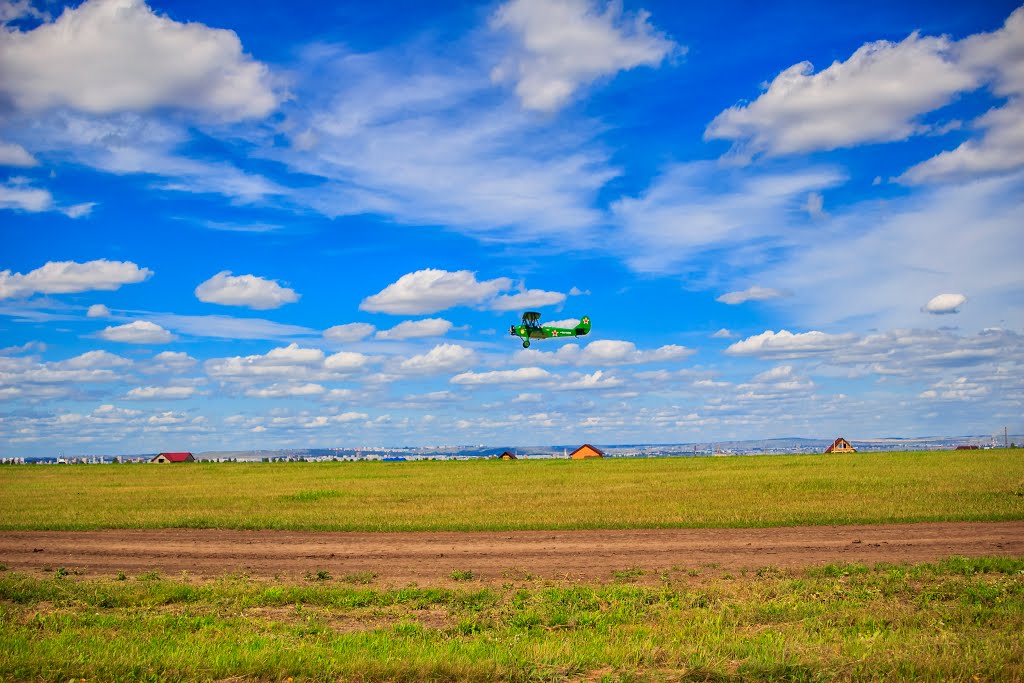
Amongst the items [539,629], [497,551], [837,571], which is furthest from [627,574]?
[539,629]

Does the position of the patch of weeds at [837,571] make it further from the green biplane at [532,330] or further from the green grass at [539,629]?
the green biplane at [532,330]

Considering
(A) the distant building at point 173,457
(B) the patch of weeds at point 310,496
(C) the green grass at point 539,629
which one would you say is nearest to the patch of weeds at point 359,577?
(C) the green grass at point 539,629

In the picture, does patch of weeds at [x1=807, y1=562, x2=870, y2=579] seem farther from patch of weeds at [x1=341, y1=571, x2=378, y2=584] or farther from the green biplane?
the green biplane

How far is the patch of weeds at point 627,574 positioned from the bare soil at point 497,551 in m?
0.08

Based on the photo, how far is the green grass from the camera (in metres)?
9.02

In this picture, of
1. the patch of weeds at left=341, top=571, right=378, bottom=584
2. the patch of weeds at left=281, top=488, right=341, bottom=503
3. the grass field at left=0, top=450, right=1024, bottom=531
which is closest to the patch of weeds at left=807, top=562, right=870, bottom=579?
the grass field at left=0, top=450, right=1024, bottom=531

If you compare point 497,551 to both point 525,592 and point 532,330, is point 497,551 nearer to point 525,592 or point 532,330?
point 525,592

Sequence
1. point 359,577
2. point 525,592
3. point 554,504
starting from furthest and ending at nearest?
point 554,504
point 359,577
point 525,592

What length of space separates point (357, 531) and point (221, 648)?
16.4 m

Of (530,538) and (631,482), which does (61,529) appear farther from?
(631,482)

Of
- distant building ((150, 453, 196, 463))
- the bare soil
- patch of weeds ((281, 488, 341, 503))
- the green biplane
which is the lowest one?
distant building ((150, 453, 196, 463))

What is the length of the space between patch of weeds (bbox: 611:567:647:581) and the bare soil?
0.25ft

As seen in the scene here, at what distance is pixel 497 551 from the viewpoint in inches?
817

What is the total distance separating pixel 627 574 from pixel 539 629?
5.42 m
